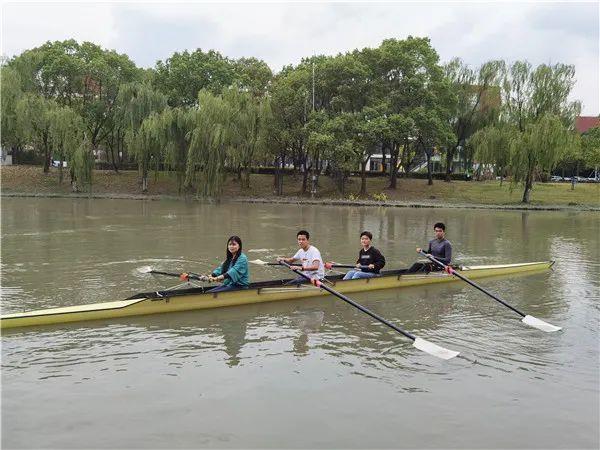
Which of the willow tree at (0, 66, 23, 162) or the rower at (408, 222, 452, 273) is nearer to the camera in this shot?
the rower at (408, 222, 452, 273)

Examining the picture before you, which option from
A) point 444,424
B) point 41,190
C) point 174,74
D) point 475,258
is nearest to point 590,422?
point 444,424

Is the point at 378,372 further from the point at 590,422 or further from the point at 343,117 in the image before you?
the point at 343,117

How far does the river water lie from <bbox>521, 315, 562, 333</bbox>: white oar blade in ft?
0.40

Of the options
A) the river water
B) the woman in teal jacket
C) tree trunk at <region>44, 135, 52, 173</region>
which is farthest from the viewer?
tree trunk at <region>44, 135, 52, 173</region>

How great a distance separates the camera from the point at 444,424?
18.6 feet

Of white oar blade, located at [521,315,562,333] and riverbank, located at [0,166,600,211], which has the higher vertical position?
riverbank, located at [0,166,600,211]

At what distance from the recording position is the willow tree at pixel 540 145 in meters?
35.9

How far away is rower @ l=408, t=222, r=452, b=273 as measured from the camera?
11914 mm

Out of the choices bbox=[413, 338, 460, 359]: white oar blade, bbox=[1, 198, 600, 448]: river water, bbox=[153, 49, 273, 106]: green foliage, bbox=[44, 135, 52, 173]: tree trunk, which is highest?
bbox=[153, 49, 273, 106]: green foliage

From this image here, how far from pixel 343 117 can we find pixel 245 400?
34.3 m

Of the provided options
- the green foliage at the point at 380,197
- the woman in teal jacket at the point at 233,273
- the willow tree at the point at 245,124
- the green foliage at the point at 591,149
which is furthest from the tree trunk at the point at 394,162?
the woman in teal jacket at the point at 233,273

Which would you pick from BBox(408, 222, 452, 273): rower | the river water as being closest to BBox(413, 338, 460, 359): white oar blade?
the river water

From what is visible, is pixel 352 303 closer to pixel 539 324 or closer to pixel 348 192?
pixel 539 324

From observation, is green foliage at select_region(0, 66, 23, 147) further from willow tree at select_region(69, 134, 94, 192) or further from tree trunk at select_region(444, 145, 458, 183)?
tree trunk at select_region(444, 145, 458, 183)
